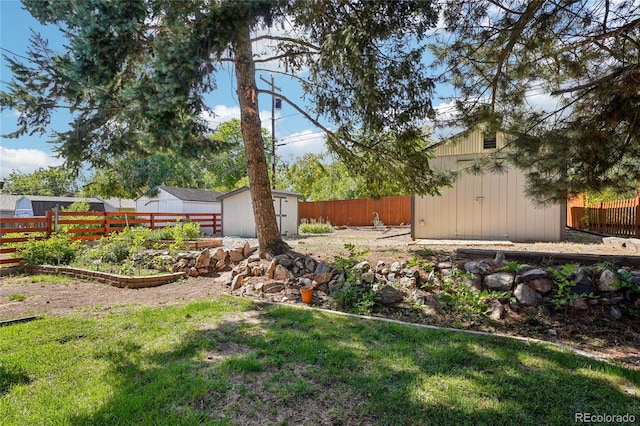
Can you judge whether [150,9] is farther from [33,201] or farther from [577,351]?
[33,201]

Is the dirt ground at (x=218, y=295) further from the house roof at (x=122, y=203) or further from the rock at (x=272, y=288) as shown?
the house roof at (x=122, y=203)

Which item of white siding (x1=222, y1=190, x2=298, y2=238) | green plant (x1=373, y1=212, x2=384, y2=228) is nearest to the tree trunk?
white siding (x1=222, y1=190, x2=298, y2=238)

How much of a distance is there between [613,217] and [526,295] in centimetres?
874

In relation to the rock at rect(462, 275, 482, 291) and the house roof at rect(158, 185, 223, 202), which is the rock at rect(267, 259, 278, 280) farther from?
the house roof at rect(158, 185, 223, 202)

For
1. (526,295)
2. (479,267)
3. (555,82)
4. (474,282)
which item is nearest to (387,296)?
(474,282)

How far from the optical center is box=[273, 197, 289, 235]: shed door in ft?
45.3

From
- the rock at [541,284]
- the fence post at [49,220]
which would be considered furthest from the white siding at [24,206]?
the rock at [541,284]

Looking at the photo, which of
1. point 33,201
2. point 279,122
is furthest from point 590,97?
point 33,201

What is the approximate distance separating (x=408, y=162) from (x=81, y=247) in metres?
7.97

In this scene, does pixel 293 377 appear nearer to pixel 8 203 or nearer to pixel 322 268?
pixel 322 268

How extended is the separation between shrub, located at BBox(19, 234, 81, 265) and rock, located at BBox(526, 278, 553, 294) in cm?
887

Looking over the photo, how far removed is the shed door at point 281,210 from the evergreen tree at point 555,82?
10119 millimetres

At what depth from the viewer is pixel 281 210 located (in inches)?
554

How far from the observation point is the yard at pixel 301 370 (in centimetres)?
190
